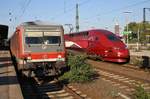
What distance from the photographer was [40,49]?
50.0 ft

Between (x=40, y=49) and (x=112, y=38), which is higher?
(x=112, y=38)

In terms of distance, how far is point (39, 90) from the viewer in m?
12.9

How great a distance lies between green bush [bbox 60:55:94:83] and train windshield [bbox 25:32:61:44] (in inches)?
48.1

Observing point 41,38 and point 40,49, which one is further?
point 41,38

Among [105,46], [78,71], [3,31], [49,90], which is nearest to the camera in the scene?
[49,90]

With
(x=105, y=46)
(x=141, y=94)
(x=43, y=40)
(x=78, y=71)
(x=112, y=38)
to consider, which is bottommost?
(x=141, y=94)

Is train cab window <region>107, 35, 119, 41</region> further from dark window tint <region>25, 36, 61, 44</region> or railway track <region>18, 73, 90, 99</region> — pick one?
railway track <region>18, 73, 90, 99</region>

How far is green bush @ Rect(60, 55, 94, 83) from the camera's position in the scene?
1436cm

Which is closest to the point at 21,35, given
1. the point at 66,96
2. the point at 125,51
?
the point at 66,96

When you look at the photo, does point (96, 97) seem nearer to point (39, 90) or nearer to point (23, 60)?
point (39, 90)

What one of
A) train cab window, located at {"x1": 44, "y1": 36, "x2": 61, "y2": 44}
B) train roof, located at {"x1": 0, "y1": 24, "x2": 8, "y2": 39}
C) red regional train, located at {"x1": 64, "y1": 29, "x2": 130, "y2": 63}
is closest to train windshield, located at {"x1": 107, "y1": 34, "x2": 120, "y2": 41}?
red regional train, located at {"x1": 64, "y1": 29, "x2": 130, "y2": 63}

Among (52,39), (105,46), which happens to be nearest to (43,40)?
(52,39)

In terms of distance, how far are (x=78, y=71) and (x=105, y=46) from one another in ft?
29.5

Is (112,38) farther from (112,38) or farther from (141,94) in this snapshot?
(141,94)
